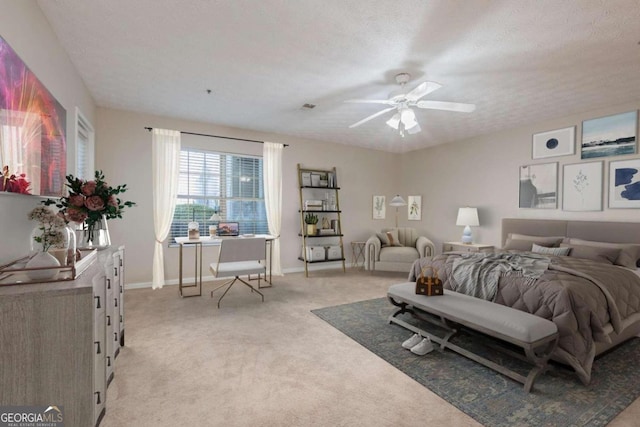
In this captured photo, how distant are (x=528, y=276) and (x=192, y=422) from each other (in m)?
2.80

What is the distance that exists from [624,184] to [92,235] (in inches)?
229

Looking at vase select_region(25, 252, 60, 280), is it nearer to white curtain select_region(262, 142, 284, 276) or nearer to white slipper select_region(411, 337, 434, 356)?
white slipper select_region(411, 337, 434, 356)

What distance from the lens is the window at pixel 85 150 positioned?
3.61 metres

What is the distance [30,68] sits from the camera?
1914 millimetres

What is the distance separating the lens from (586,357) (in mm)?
2203

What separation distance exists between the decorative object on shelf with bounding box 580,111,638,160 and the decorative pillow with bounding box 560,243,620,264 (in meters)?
1.33

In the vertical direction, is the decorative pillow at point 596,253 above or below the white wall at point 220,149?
below

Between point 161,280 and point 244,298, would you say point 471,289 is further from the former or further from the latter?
point 161,280

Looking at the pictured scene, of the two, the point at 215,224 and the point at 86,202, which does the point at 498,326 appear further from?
the point at 215,224

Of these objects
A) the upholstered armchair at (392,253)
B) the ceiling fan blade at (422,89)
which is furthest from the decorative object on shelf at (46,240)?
the upholstered armchair at (392,253)

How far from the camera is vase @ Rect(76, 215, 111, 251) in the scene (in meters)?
2.34

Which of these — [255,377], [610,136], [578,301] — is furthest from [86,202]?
[610,136]

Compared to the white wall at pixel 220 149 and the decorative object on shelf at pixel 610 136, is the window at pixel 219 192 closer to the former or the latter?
the white wall at pixel 220 149

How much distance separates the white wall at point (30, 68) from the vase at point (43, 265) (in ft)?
1.10
